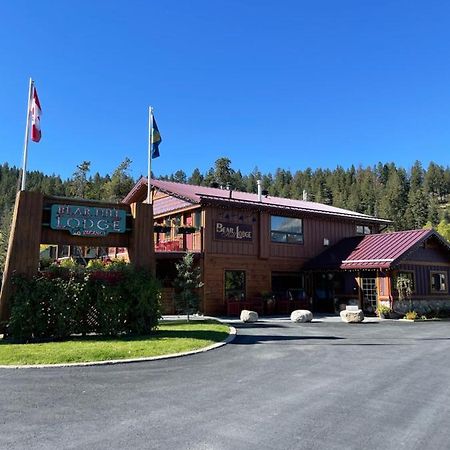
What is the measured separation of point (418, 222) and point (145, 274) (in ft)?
282

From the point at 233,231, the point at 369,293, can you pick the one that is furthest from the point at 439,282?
the point at 233,231

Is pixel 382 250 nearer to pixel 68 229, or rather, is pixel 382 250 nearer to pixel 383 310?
pixel 383 310

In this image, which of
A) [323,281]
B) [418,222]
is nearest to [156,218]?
[323,281]

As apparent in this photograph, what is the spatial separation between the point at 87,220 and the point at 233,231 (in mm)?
11121

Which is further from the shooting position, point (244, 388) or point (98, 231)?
point (98, 231)

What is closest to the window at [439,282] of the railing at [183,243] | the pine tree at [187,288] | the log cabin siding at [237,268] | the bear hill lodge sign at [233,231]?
the log cabin siding at [237,268]

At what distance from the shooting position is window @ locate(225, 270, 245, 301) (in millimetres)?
23359

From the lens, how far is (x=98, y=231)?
1368cm

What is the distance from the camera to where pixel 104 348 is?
1041 cm

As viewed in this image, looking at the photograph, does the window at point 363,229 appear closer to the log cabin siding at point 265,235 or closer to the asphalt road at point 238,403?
the log cabin siding at point 265,235

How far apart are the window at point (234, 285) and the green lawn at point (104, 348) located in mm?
9863

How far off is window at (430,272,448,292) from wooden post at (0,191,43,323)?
20.5 metres

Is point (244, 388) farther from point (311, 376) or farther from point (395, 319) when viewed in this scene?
point (395, 319)

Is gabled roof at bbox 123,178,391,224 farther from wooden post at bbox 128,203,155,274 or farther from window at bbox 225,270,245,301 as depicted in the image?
wooden post at bbox 128,203,155,274
